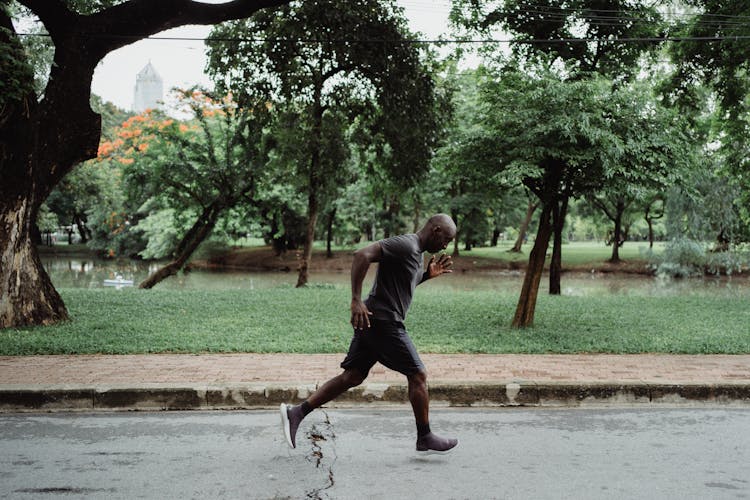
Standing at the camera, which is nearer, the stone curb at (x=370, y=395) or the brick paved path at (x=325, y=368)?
the stone curb at (x=370, y=395)

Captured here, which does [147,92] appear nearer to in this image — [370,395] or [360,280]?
[370,395]

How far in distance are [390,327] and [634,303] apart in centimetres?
1256

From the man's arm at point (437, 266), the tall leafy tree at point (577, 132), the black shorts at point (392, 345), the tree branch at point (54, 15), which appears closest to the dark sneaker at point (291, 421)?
the black shorts at point (392, 345)

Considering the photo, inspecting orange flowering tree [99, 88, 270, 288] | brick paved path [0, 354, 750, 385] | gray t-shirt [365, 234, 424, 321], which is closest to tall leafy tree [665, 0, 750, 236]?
brick paved path [0, 354, 750, 385]

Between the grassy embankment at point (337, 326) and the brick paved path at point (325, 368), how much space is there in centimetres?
48

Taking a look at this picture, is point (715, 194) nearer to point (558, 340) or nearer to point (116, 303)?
point (558, 340)

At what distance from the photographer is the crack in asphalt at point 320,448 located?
405 cm

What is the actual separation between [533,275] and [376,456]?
6.85 metres

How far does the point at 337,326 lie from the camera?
10.9m

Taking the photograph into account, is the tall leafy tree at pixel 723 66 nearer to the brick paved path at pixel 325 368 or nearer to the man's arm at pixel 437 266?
the brick paved path at pixel 325 368

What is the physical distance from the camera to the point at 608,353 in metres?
8.91

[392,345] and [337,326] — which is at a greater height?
[392,345]

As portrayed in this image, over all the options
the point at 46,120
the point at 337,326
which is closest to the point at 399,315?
the point at 337,326

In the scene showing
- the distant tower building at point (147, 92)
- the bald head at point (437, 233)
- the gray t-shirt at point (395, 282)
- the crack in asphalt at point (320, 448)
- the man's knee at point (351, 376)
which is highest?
the distant tower building at point (147, 92)
